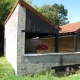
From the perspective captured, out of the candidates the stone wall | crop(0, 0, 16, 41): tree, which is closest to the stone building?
the stone wall

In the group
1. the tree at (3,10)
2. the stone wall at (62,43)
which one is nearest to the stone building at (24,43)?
the stone wall at (62,43)

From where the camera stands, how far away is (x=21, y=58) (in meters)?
10.1

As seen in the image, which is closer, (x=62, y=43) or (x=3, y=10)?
(x=62, y=43)

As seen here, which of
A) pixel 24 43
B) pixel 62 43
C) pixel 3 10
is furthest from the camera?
pixel 3 10

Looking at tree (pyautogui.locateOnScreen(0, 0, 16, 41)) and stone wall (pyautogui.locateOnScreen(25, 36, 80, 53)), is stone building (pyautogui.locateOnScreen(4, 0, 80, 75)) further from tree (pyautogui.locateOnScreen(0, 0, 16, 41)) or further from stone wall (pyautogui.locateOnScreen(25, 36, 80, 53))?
tree (pyautogui.locateOnScreen(0, 0, 16, 41))

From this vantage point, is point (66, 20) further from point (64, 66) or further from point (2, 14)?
point (64, 66)

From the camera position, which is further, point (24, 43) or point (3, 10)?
point (3, 10)

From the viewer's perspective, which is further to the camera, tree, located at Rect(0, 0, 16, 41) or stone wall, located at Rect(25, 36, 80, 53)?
tree, located at Rect(0, 0, 16, 41)

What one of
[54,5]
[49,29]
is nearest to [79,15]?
[54,5]

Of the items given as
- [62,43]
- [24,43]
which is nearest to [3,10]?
[62,43]

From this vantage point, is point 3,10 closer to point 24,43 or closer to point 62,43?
point 62,43

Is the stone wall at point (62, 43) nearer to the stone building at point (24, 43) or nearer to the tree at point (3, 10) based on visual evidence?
the stone building at point (24, 43)

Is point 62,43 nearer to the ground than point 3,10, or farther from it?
nearer to the ground

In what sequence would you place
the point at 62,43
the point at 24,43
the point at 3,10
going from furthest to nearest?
the point at 3,10
the point at 62,43
the point at 24,43
